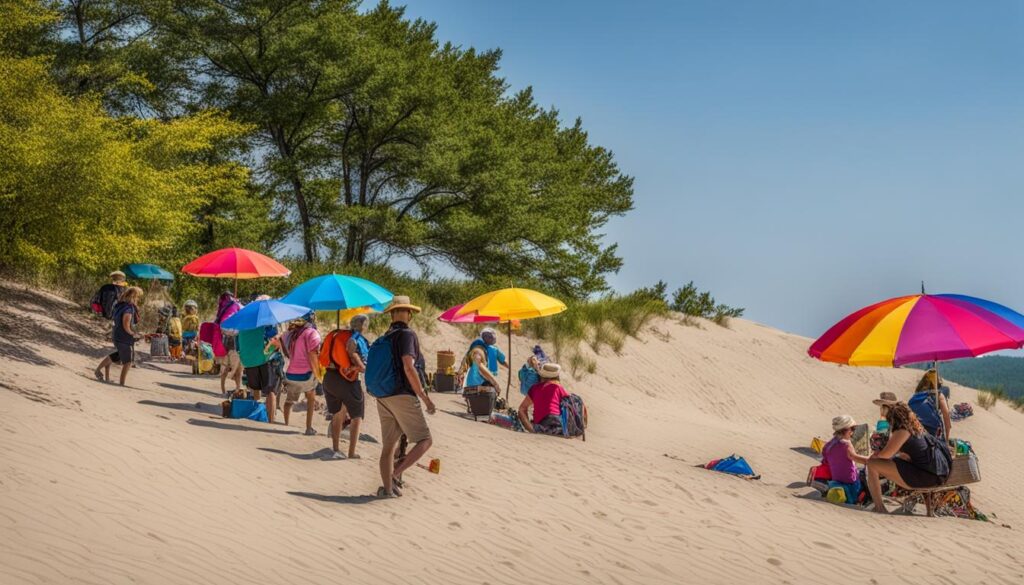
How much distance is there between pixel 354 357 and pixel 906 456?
6.27m

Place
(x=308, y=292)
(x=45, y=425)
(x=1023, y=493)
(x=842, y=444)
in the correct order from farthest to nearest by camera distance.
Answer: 1. (x=1023, y=493)
2. (x=308, y=292)
3. (x=842, y=444)
4. (x=45, y=425)

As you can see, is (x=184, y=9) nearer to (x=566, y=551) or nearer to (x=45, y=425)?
(x=45, y=425)

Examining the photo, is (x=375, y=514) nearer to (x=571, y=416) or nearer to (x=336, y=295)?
(x=336, y=295)

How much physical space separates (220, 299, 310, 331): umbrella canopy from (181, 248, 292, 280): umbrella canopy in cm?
345

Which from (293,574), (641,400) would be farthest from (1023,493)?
(293,574)

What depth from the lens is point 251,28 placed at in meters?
30.8

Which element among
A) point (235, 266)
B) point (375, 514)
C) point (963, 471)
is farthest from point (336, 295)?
point (963, 471)

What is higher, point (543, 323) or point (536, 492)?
point (543, 323)

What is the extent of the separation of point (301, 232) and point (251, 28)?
7665 mm

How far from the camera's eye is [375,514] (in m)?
8.56

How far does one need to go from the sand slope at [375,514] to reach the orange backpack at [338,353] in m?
1.19

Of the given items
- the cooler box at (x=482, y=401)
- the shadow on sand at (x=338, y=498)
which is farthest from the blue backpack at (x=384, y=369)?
the cooler box at (x=482, y=401)

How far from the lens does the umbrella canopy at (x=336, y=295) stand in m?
12.5

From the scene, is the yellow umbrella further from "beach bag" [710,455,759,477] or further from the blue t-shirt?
"beach bag" [710,455,759,477]
